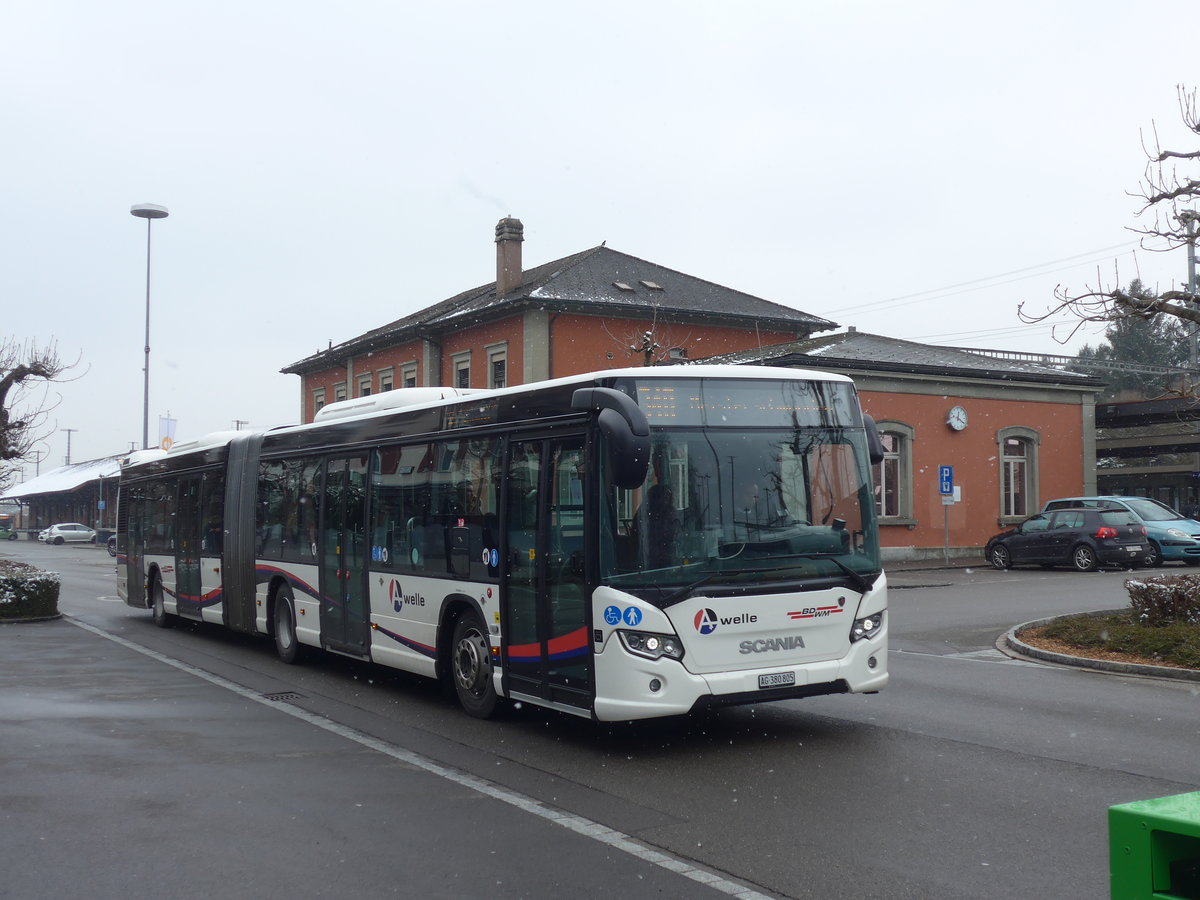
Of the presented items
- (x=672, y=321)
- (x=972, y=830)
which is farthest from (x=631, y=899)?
A: (x=672, y=321)

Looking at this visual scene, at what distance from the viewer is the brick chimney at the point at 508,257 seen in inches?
1757

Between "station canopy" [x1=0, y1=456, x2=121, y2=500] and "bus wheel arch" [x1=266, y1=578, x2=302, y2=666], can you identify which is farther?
"station canopy" [x1=0, y1=456, x2=121, y2=500]

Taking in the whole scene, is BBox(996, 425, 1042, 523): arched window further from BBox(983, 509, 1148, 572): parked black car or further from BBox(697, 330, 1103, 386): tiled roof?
BBox(983, 509, 1148, 572): parked black car

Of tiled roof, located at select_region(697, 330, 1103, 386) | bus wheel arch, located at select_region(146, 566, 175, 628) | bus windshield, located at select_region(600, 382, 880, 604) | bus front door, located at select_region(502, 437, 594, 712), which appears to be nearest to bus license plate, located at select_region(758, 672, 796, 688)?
bus windshield, located at select_region(600, 382, 880, 604)

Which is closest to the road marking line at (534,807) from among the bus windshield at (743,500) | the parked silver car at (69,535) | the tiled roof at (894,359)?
the bus windshield at (743,500)

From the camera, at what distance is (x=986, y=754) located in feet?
26.8

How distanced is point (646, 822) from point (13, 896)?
311cm

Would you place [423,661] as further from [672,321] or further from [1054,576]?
[672,321]

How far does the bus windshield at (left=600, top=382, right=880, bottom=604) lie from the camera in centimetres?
813

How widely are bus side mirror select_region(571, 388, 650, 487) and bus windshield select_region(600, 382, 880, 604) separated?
11.6 inches

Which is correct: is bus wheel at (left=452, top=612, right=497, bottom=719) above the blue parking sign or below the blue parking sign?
below

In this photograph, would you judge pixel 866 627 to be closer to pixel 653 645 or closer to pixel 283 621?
pixel 653 645

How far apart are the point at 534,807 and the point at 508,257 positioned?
3883 centimetres

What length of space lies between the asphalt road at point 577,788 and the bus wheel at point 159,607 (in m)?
6.56
